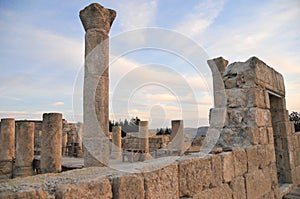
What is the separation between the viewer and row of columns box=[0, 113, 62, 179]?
327 inches

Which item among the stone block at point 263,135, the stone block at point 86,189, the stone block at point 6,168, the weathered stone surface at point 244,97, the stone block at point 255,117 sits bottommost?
the stone block at point 6,168

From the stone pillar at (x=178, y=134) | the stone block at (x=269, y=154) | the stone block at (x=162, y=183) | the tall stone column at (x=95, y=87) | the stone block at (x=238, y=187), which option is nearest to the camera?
the stone block at (x=162, y=183)

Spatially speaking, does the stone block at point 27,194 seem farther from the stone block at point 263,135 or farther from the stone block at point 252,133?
the stone block at point 263,135

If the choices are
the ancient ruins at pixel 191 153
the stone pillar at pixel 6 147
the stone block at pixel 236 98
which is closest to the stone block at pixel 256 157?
the ancient ruins at pixel 191 153

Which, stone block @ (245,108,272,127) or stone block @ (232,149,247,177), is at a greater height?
stone block @ (245,108,272,127)

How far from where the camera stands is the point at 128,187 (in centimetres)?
176

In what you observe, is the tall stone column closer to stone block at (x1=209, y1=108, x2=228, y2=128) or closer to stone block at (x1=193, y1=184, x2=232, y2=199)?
stone block at (x1=209, y1=108, x2=228, y2=128)

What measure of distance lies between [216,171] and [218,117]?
1560 mm

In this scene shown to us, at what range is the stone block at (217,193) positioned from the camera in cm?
249

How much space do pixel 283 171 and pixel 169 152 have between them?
7.65 m

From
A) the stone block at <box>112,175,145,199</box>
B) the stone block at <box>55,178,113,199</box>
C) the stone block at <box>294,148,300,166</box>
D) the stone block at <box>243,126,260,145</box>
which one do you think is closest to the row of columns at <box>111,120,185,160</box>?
the stone block at <box>294,148,300,166</box>

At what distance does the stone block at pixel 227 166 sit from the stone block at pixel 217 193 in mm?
106

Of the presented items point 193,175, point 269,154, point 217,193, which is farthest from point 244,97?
point 193,175

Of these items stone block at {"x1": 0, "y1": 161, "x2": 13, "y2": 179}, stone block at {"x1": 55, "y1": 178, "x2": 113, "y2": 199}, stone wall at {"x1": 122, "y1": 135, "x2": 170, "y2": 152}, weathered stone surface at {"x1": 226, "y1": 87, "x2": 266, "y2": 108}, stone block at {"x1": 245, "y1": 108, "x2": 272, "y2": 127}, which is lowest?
stone block at {"x1": 0, "y1": 161, "x2": 13, "y2": 179}
